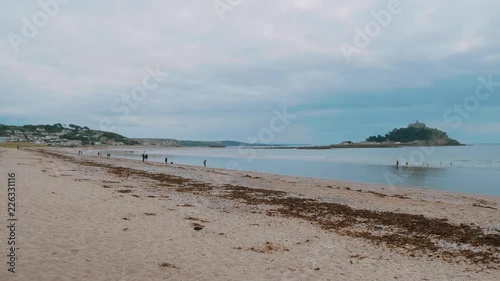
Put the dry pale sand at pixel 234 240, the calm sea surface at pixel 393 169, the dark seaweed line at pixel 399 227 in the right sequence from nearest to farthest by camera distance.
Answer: the dry pale sand at pixel 234 240 → the dark seaweed line at pixel 399 227 → the calm sea surface at pixel 393 169

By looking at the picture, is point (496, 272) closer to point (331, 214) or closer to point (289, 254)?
point (289, 254)

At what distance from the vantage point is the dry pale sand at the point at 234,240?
7531 millimetres

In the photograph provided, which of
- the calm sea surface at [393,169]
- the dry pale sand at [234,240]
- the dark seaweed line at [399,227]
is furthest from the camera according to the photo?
the calm sea surface at [393,169]

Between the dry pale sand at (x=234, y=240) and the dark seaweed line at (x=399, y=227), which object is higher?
the dry pale sand at (x=234, y=240)

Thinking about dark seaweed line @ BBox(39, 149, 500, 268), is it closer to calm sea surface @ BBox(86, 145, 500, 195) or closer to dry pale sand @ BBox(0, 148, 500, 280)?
dry pale sand @ BBox(0, 148, 500, 280)

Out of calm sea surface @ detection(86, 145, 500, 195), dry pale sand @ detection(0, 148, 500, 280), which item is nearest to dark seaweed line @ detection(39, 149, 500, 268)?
dry pale sand @ detection(0, 148, 500, 280)

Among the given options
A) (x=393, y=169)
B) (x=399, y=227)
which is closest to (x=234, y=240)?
(x=399, y=227)

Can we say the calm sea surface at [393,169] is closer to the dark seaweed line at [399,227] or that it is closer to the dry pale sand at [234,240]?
the dark seaweed line at [399,227]

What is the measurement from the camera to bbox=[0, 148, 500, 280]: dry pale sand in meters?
7.53

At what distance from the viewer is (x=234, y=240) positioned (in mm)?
10312

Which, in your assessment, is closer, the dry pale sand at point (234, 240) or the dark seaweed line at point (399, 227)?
the dry pale sand at point (234, 240)

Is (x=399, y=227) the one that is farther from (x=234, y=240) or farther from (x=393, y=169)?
(x=393, y=169)

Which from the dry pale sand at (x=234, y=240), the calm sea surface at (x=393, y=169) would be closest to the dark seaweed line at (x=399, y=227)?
the dry pale sand at (x=234, y=240)

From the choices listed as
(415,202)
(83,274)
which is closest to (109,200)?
(83,274)
